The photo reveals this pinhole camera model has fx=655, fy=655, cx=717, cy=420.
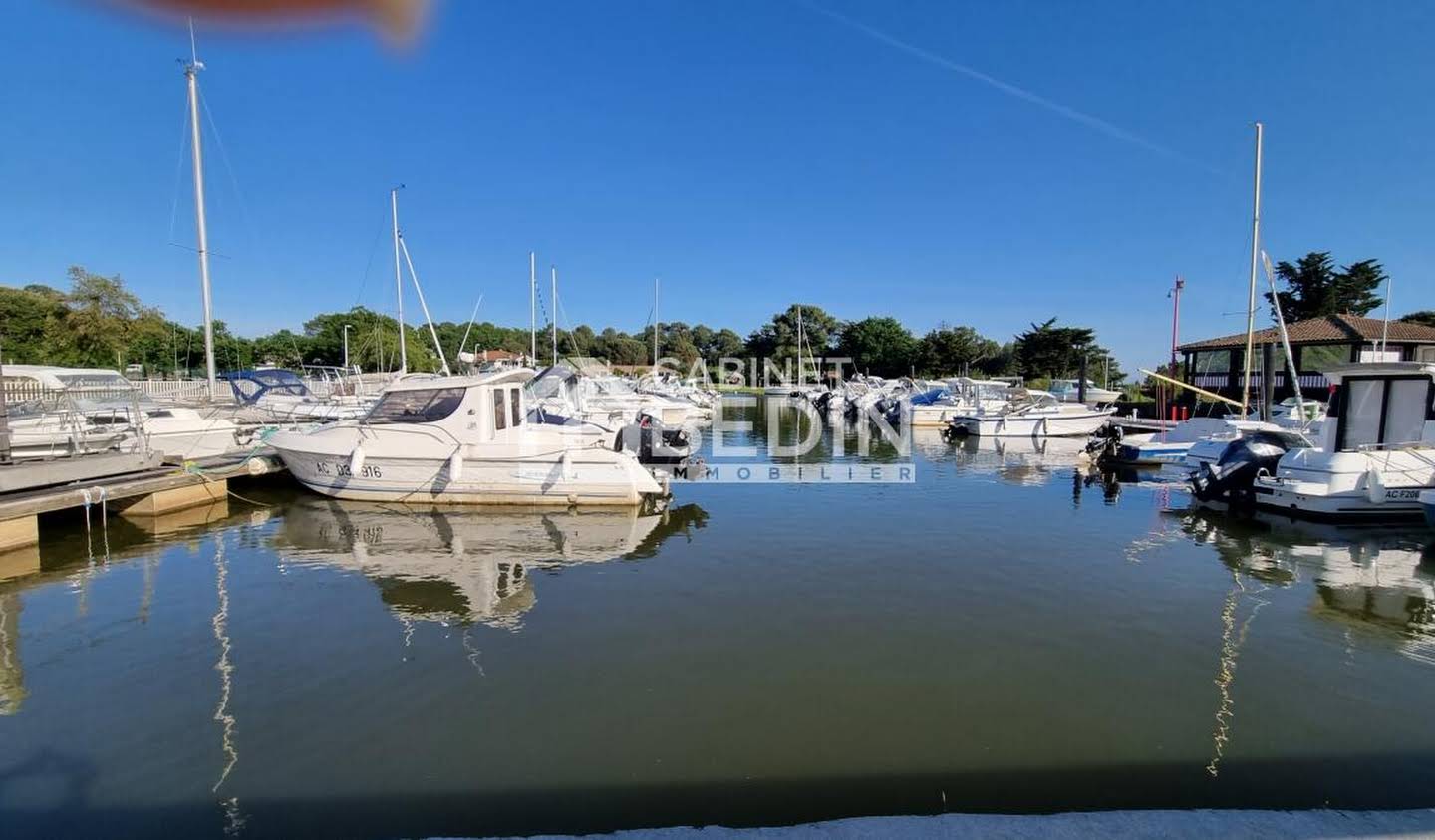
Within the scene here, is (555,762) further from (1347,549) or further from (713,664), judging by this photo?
(1347,549)

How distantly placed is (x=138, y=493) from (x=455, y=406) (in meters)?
5.54

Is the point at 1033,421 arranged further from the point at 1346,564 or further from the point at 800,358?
the point at 800,358

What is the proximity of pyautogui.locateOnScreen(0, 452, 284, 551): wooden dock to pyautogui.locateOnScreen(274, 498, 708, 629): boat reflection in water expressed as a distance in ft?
5.34

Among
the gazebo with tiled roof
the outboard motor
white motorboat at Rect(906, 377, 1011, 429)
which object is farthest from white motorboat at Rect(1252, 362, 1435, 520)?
the gazebo with tiled roof

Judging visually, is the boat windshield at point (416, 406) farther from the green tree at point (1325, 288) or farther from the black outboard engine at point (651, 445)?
the green tree at point (1325, 288)

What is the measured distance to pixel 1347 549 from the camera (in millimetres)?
11102

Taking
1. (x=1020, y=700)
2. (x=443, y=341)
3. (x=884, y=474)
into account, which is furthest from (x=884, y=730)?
(x=443, y=341)

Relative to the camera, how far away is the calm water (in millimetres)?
4430

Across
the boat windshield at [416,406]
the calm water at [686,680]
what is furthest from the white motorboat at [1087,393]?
the boat windshield at [416,406]

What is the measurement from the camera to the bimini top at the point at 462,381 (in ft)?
42.8

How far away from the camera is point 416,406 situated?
1334 cm

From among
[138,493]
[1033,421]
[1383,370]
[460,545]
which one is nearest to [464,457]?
[460,545]

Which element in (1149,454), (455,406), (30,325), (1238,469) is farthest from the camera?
(30,325)

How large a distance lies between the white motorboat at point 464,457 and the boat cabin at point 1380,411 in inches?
554
